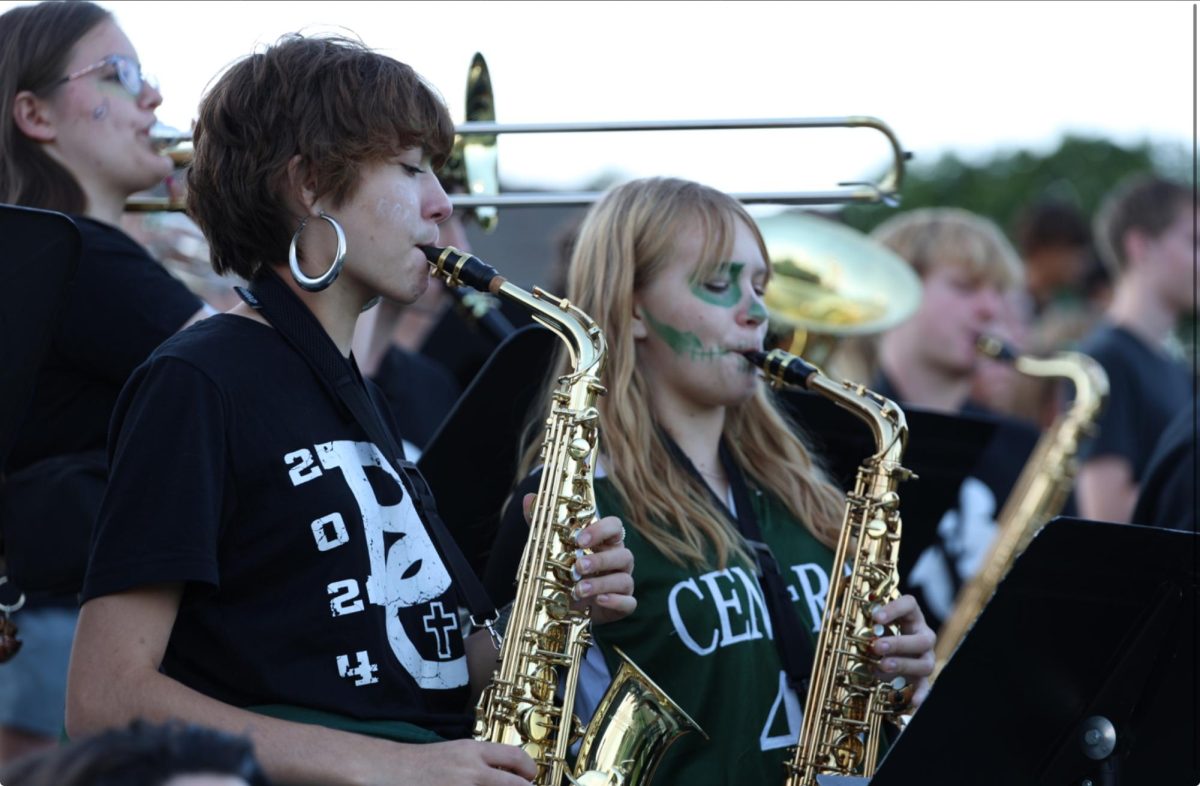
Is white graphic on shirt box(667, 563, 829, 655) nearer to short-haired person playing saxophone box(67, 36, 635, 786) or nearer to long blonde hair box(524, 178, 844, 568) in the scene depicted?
long blonde hair box(524, 178, 844, 568)

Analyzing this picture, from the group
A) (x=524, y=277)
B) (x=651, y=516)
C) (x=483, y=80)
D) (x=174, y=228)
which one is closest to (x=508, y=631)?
(x=651, y=516)

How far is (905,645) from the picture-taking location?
11.8 ft

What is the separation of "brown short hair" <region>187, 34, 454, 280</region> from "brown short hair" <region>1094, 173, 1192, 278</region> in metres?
5.67

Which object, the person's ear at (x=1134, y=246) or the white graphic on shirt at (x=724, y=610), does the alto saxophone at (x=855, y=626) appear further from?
the person's ear at (x=1134, y=246)

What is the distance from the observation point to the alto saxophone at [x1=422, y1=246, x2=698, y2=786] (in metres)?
3.10

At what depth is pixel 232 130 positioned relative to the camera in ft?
9.91

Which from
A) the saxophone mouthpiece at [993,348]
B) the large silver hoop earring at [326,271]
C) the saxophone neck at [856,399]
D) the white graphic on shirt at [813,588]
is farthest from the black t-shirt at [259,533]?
the saxophone mouthpiece at [993,348]

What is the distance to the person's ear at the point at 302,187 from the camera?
9.77ft

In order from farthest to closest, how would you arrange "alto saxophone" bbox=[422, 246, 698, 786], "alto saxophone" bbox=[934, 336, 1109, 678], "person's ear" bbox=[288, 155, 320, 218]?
"alto saxophone" bbox=[934, 336, 1109, 678] → "alto saxophone" bbox=[422, 246, 698, 786] → "person's ear" bbox=[288, 155, 320, 218]

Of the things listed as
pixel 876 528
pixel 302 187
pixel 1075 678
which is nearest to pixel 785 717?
pixel 876 528

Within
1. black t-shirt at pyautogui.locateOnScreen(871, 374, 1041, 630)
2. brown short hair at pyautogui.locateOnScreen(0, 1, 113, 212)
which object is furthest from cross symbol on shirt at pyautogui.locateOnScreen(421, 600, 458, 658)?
black t-shirt at pyautogui.locateOnScreen(871, 374, 1041, 630)

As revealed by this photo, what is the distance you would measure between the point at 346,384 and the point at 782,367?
139 centimetres

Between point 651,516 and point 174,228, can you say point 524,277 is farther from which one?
point 651,516

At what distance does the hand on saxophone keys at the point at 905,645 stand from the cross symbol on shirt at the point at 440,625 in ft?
3.85
